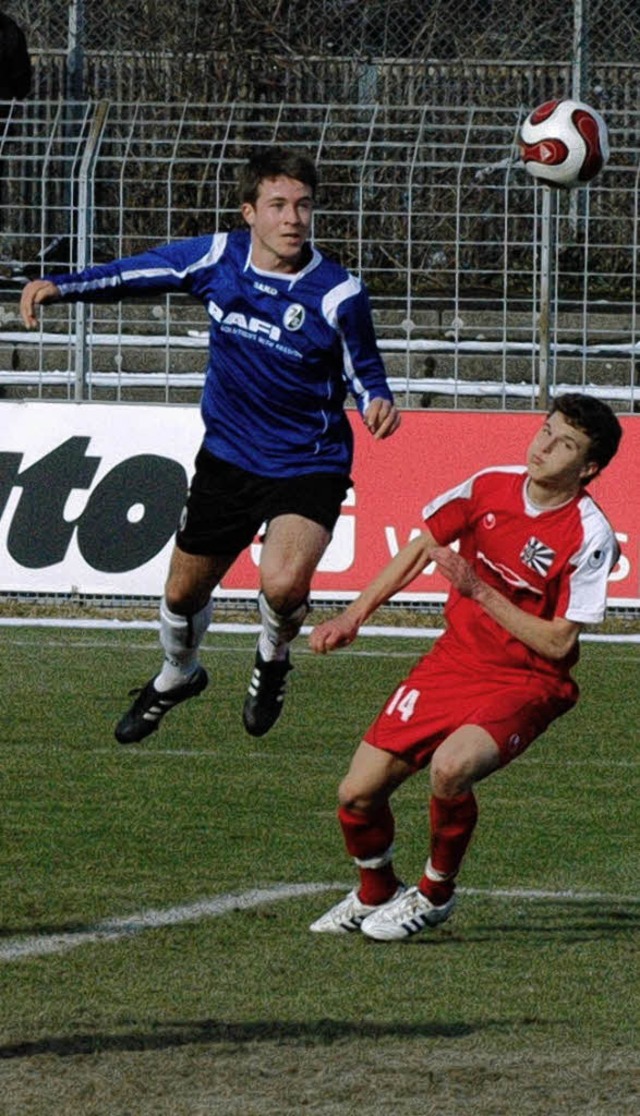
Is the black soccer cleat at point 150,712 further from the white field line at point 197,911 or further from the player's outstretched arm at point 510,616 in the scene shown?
the player's outstretched arm at point 510,616

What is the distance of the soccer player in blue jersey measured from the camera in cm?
761

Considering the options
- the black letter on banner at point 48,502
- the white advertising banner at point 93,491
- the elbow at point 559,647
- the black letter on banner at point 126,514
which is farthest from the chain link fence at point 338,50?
the elbow at point 559,647

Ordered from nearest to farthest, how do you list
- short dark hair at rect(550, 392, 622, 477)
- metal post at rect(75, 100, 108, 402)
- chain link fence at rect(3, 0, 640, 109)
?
short dark hair at rect(550, 392, 622, 477)
metal post at rect(75, 100, 108, 402)
chain link fence at rect(3, 0, 640, 109)

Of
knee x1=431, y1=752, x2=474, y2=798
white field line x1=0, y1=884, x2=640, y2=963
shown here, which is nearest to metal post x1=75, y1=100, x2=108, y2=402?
white field line x1=0, y1=884, x2=640, y2=963

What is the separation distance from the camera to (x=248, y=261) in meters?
7.76

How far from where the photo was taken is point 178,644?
325 inches

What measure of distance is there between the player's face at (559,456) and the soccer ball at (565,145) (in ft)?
25.6

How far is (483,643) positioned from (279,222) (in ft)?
5.86

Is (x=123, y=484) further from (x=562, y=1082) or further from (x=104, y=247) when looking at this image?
(x=562, y=1082)

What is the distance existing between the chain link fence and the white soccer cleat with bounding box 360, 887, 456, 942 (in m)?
13.5

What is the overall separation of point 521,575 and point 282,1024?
5.13 ft

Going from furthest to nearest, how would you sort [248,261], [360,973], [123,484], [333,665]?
[123,484] < [333,665] < [248,261] < [360,973]

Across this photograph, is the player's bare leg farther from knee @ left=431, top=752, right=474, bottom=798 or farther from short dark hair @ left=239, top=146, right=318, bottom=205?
short dark hair @ left=239, top=146, right=318, bottom=205

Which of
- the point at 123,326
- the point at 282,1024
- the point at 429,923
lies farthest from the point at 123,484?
the point at 282,1024
